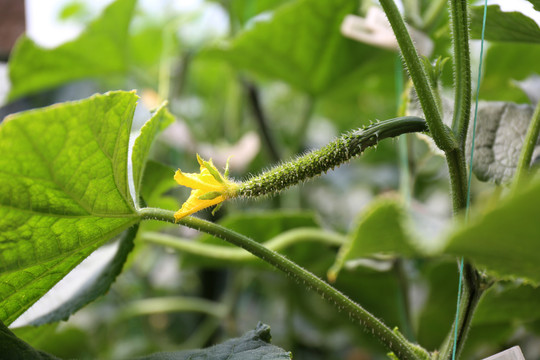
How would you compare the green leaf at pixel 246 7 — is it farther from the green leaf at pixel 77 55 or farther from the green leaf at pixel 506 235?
the green leaf at pixel 506 235

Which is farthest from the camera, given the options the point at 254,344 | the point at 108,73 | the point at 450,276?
the point at 108,73

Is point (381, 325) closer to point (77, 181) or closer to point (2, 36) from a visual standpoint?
point (77, 181)

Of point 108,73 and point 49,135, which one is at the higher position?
point 49,135

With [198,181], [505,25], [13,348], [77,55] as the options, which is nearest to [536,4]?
[505,25]

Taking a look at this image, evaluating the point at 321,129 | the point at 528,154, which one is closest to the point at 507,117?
the point at 528,154

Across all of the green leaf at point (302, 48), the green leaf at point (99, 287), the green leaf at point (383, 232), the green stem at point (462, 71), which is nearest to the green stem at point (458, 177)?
the green stem at point (462, 71)

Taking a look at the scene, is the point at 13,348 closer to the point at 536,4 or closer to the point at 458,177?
the point at 458,177

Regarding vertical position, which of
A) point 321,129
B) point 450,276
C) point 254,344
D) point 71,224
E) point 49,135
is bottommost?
point 321,129
